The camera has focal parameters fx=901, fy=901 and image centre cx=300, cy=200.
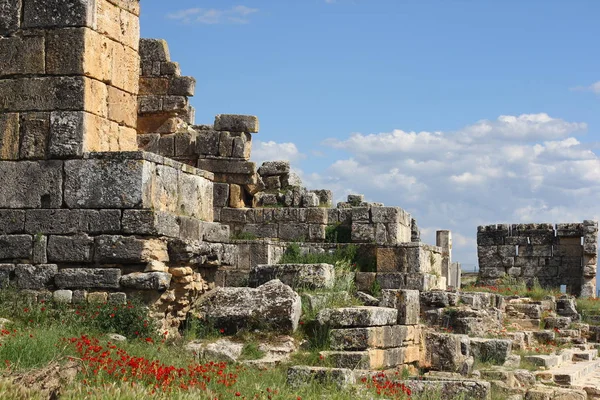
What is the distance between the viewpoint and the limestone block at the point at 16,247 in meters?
11.4

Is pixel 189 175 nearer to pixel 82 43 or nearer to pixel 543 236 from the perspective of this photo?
pixel 82 43

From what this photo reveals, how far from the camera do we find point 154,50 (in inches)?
760

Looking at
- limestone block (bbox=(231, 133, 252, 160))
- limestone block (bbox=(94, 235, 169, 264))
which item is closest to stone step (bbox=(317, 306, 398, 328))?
limestone block (bbox=(94, 235, 169, 264))

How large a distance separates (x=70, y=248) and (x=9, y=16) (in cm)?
320

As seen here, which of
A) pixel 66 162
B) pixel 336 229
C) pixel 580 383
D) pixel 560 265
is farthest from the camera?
pixel 560 265

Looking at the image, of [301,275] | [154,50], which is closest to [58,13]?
[301,275]

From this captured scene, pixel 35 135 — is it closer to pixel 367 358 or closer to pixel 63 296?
pixel 63 296

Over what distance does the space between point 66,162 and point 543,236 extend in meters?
19.3

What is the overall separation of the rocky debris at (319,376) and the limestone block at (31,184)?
3.97 meters

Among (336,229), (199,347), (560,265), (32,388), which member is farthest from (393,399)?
(560,265)

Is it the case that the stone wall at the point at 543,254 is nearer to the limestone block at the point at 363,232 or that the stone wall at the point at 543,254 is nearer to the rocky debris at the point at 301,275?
the limestone block at the point at 363,232

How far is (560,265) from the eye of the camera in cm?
2734

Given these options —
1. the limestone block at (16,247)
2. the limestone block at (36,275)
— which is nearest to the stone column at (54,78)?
the limestone block at (16,247)

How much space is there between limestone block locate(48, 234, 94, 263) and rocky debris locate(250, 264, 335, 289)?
120 inches
